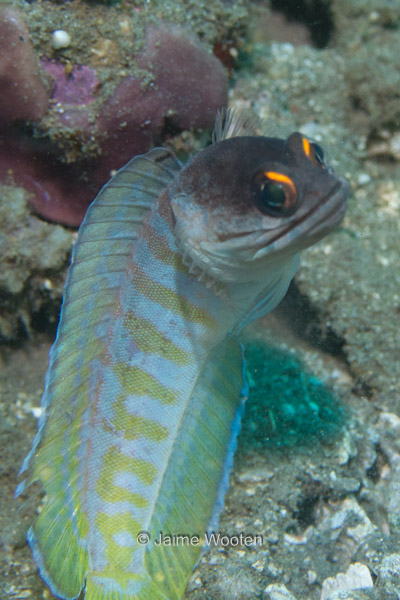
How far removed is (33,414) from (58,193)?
67.4 inches

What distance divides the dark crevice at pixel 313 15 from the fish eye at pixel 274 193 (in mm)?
4324

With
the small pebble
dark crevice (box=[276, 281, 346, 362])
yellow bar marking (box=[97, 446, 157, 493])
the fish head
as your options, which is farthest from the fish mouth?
the small pebble

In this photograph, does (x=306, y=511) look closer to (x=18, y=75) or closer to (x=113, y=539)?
(x=113, y=539)

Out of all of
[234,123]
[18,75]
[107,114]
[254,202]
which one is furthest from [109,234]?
[18,75]

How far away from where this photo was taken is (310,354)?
3840 mm

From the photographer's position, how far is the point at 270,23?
18.0 ft

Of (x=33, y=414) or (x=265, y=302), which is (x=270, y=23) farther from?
(x=33, y=414)

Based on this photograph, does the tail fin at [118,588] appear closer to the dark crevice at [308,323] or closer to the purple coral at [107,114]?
the dark crevice at [308,323]

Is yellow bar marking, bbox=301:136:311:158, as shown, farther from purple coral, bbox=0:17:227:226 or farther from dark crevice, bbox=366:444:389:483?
dark crevice, bbox=366:444:389:483

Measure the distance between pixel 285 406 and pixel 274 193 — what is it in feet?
6.06

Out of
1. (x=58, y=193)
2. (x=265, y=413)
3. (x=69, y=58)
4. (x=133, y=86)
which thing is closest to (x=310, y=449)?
(x=265, y=413)

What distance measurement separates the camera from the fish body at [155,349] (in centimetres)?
211

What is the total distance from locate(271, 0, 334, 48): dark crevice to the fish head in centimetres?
418

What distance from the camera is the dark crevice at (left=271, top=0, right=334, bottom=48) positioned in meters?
5.38
